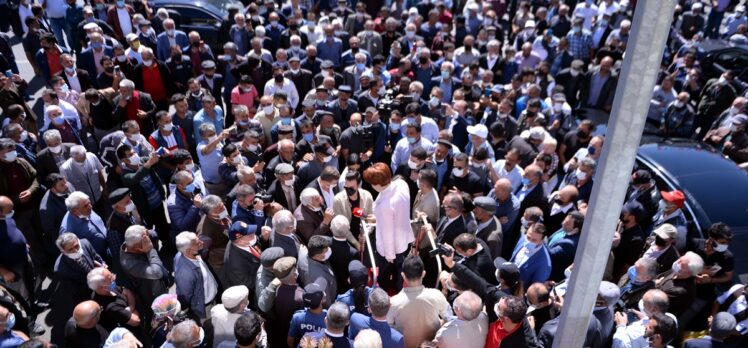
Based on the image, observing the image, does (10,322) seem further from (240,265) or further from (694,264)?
(694,264)

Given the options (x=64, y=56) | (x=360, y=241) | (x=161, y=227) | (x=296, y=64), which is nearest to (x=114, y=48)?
(x=64, y=56)

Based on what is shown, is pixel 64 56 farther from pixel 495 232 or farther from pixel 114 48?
pixel 495 232

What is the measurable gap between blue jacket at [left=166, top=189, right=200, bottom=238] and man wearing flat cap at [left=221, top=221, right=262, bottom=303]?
87 cm

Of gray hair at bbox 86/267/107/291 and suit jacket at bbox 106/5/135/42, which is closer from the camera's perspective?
gray hair at bbox 86/267/107/291

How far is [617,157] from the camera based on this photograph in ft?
6.44

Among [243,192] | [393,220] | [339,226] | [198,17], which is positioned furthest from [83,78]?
[393,220]

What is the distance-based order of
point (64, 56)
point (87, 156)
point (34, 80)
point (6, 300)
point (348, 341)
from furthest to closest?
point (34, 80) < point (64, 56) < point (87, 156) < point (6, 300) < point (348, 341)

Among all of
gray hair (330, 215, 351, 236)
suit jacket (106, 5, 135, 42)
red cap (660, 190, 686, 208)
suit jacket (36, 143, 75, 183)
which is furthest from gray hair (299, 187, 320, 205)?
suit jacket (106, 5, 135, 42)

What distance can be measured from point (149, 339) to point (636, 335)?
5.00 m

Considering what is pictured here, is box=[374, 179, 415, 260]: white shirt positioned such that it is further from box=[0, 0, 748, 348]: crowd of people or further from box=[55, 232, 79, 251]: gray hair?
box=[55, 232, 79, 251]: gray hair

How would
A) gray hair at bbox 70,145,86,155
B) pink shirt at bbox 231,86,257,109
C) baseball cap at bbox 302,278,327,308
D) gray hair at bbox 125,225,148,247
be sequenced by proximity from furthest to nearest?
pink shirt at bbox 231,86,257,109 < gray hair at bbox 70,145,86,155 < gray hair at bbox 125,225,148,247 < baseball cap at bbox 302,278,327,308

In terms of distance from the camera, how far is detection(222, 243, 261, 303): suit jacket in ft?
17.3

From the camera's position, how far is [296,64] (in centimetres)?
989

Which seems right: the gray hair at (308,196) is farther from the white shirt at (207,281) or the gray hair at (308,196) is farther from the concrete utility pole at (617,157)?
the concrete utility pole at (617,157)
